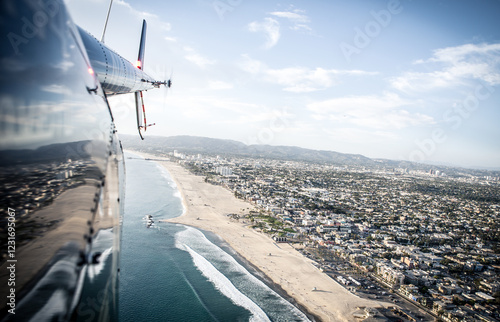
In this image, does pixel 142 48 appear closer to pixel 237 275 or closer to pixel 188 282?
pixel 188 282

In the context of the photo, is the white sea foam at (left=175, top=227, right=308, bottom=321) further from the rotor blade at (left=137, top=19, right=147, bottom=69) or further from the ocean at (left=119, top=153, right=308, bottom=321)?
the rotor blade at (left=137, top=19, right=147, bottom=69)

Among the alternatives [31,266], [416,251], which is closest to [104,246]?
[31,266]

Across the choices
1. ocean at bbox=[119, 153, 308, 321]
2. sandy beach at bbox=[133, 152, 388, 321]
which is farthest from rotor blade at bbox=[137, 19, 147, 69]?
sandy beach at bbox=[133, 152, 388, 321]

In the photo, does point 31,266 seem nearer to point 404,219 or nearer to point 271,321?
point 271,321

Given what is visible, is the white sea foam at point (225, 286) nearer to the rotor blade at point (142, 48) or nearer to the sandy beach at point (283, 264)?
the sandy beach at point (283, 264)

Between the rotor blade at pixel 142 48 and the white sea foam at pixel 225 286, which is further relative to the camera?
the white sea foam at pixel 225 286

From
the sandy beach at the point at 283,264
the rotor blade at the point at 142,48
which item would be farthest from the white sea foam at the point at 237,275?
the rotor blade at the point at 142,48
